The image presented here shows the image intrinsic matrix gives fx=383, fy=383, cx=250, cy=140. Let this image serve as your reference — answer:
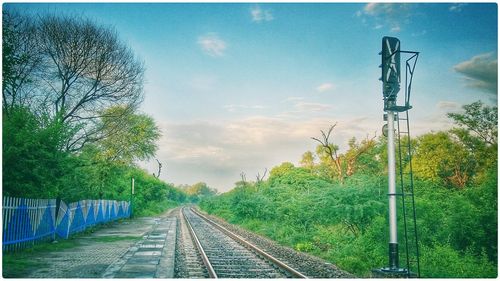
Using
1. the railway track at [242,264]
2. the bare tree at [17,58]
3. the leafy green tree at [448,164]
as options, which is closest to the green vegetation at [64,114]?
the bare tree at [17,58]

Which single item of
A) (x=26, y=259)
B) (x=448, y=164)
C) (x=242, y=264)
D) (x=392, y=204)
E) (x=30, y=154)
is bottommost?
(x=242, y=264)

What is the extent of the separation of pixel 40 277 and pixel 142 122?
930 inches

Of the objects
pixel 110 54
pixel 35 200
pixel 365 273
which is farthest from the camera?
pixel 110 54

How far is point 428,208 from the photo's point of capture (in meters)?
13.2

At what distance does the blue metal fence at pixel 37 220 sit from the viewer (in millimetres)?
11247

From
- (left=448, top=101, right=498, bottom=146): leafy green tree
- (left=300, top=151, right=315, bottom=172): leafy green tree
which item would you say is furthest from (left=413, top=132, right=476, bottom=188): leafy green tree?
(left=300, top=151, right=315, bottom=172): leafy green tree

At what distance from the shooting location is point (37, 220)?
13.6 m

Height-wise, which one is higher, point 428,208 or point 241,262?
point 428,208

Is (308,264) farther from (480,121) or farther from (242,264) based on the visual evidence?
(480,121)

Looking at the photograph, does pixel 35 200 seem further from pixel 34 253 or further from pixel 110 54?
pixel 110 54

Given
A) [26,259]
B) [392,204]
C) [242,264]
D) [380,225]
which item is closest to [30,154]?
[26,259]

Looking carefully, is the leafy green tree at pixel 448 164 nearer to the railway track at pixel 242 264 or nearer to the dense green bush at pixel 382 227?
the dense green bush at pixel 382 227

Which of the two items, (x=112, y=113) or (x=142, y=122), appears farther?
(x=142, y=122)

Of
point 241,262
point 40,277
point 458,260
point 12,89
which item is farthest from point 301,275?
point 12,89
